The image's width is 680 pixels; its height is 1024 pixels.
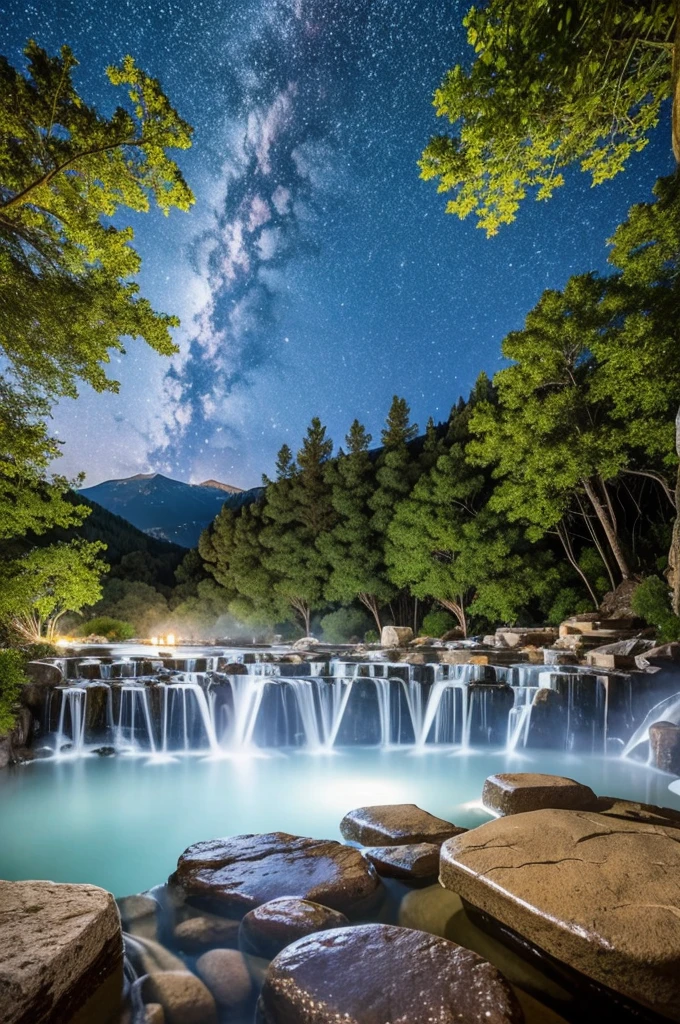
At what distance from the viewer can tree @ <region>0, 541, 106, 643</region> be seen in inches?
281

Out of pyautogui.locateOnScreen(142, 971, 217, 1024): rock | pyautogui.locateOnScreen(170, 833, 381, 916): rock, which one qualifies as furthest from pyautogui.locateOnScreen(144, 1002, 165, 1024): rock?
pyautogui.locateOnScreen(170, 833, 381, 916): rock

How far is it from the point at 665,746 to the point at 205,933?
25.6 ft

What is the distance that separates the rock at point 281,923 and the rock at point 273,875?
0.23 metres

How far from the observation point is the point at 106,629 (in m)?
22.7

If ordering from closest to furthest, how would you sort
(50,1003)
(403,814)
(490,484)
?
1. (50,1003)
2. (403,814)
3. (490,484)

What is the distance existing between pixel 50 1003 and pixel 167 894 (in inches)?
68.1

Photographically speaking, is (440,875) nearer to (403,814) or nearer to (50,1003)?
(403,814)

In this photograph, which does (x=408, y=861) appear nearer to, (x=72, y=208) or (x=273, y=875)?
(x=273, y=875)

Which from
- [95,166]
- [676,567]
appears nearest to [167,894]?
[95,166]

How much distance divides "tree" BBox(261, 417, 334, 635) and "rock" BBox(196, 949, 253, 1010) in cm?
2112

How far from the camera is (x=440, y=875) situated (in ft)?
11.2

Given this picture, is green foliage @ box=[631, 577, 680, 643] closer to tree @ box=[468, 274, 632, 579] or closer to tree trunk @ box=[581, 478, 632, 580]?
tree trunk @ box=[581, 478, 632, 580]

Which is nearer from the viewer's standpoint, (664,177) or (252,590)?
(664,177)

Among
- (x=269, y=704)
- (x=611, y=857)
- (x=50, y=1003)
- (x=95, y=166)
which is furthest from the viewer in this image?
(x=269, y=704)
